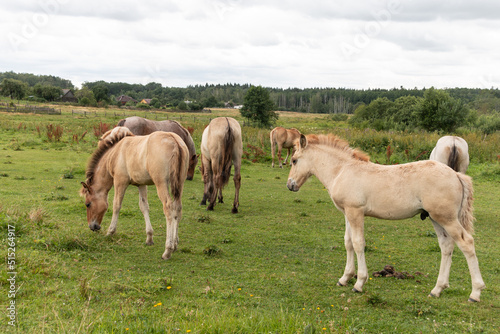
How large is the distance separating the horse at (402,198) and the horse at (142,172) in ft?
8.43

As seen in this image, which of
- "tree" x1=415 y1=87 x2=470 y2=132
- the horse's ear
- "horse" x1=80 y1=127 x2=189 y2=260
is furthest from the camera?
"tree" x1=415 y1=87 x2=470 y2=132

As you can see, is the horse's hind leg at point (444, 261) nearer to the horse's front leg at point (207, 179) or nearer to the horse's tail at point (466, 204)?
the horse's tail at point (466, 204)

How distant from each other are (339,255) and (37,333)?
523 centimetres

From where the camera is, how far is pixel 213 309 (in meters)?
4.29

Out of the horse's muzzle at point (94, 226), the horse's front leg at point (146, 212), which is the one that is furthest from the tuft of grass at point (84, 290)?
the horse's muzzle at point (94, 226)

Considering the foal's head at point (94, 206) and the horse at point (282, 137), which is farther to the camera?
the horse at point (282, 137)

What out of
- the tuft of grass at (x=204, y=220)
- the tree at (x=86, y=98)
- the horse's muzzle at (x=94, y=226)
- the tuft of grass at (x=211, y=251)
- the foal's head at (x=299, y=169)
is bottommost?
the tuft of grass at (x=204, y=220)

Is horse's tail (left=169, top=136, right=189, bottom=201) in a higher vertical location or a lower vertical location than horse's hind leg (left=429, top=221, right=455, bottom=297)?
higher

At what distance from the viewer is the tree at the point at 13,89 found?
246 feet

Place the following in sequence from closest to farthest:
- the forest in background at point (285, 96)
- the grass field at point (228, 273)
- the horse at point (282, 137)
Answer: the grass field at point (228, 273)
the horse at point (282, 137)
the forest in background at point (285, 96)

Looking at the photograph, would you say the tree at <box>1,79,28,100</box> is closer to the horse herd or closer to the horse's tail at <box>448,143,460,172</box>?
the horse herd

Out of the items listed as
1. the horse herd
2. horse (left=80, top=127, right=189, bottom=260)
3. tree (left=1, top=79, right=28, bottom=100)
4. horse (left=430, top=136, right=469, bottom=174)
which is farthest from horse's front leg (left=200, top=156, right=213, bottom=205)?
tree (left=1, top=79, right=28, bottom=100)

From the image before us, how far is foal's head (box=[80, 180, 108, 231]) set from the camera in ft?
24.5

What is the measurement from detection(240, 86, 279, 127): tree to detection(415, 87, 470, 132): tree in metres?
19.5
